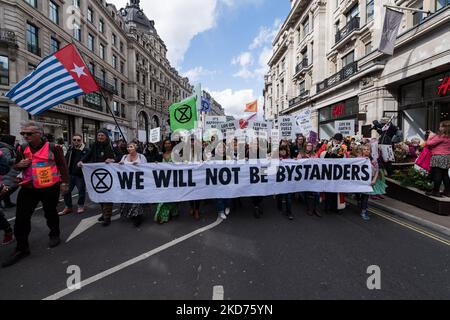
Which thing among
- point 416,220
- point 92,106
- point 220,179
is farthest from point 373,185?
point 92,106

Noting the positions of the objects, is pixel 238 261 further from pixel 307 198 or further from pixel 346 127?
pixel 346 127

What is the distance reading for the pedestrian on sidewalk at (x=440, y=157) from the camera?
4.91 m

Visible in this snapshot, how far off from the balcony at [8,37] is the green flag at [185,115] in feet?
Answer: 63.7

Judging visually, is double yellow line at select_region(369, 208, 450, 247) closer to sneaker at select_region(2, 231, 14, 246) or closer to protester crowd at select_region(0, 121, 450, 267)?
protester crowd at select_region(0, 121, 450, 267)

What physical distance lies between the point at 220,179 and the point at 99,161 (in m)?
2.81

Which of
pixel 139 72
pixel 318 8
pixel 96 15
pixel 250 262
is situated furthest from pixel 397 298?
pixel 139 72

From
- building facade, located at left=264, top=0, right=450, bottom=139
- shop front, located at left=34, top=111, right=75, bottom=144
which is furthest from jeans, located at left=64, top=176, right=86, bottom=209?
shop front, located at left=34, top=111, right=75, bottom=144

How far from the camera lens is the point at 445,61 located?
9.51 metres

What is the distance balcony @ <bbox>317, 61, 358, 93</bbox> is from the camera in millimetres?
16817

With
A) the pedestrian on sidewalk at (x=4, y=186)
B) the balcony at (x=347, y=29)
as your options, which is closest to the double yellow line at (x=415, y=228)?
the pedestrian on sidewalk at (x=4, y=186)

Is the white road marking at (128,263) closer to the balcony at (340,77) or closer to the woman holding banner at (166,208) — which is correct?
the woman holding banner at (166,208)

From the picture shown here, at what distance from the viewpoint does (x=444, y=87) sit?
1019cm
